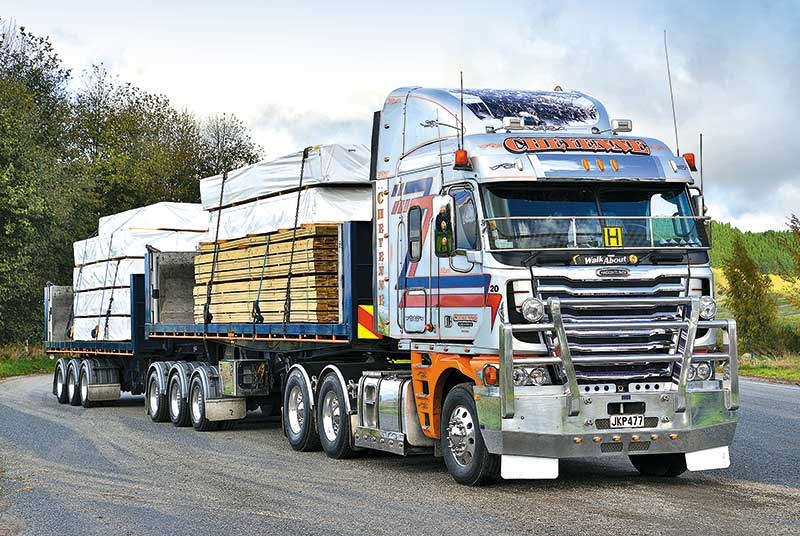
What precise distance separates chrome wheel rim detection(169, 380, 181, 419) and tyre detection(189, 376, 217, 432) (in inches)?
21.8

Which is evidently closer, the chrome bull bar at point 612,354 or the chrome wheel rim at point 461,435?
the chrome bull bar at point 612,354

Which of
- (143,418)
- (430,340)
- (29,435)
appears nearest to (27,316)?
(143,418)

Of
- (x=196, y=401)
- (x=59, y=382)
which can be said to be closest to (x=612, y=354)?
(x=196, y=401)

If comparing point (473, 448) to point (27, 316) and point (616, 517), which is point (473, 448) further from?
point (27, 316)

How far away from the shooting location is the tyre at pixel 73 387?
26.5 m

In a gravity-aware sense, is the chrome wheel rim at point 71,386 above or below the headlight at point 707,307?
below

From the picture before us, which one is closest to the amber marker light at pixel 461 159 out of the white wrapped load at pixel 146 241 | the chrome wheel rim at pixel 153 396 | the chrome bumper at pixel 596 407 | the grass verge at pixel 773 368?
the chrome bumper at pixel 596 407

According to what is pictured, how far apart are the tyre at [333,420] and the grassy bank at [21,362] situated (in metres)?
28.3

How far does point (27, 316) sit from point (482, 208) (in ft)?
136

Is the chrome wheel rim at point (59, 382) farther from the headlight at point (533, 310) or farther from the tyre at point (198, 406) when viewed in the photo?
the headlight at point (533, 310)

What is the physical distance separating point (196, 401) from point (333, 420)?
16.4 feet

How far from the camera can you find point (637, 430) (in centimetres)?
1127

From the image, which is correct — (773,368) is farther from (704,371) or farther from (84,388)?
(704,371)

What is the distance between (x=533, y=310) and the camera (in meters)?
11.1
